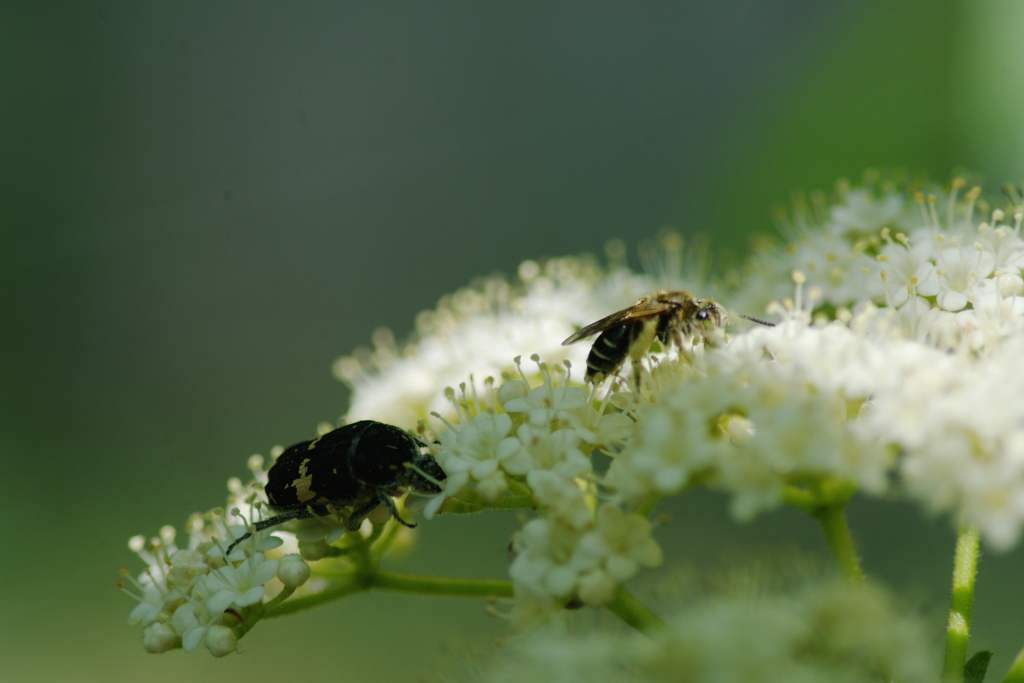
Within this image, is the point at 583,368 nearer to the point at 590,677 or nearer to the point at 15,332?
the point at 590,677

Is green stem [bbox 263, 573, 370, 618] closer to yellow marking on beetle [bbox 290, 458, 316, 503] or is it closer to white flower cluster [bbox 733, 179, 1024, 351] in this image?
yellow marking on beetle [bbox 290, 458, 316, 503]

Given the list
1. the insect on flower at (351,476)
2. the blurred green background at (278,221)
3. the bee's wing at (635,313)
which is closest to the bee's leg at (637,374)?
the bee's wing at (635,313)

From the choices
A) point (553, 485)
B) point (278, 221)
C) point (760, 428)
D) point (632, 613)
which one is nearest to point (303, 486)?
point (553, 485)

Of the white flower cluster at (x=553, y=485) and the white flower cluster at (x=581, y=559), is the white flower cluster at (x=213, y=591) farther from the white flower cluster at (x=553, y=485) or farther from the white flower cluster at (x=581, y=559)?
the white flower cluster at (x=581, y=559)

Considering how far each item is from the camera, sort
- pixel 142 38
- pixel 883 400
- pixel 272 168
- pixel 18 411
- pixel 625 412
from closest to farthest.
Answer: pixel 883 400, pixel 625 412, pixel 18 411, pixel 142 38, pixel 272 168

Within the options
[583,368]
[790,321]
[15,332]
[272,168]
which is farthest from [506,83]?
[790,321]

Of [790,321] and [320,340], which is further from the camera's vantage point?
[320,340]

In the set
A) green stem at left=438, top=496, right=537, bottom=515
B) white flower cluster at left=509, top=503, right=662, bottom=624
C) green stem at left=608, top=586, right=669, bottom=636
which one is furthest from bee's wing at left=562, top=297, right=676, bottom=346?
green stem at left=608, top=586, right=669, bottom=636

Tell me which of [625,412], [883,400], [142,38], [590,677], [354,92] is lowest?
[590,677]
